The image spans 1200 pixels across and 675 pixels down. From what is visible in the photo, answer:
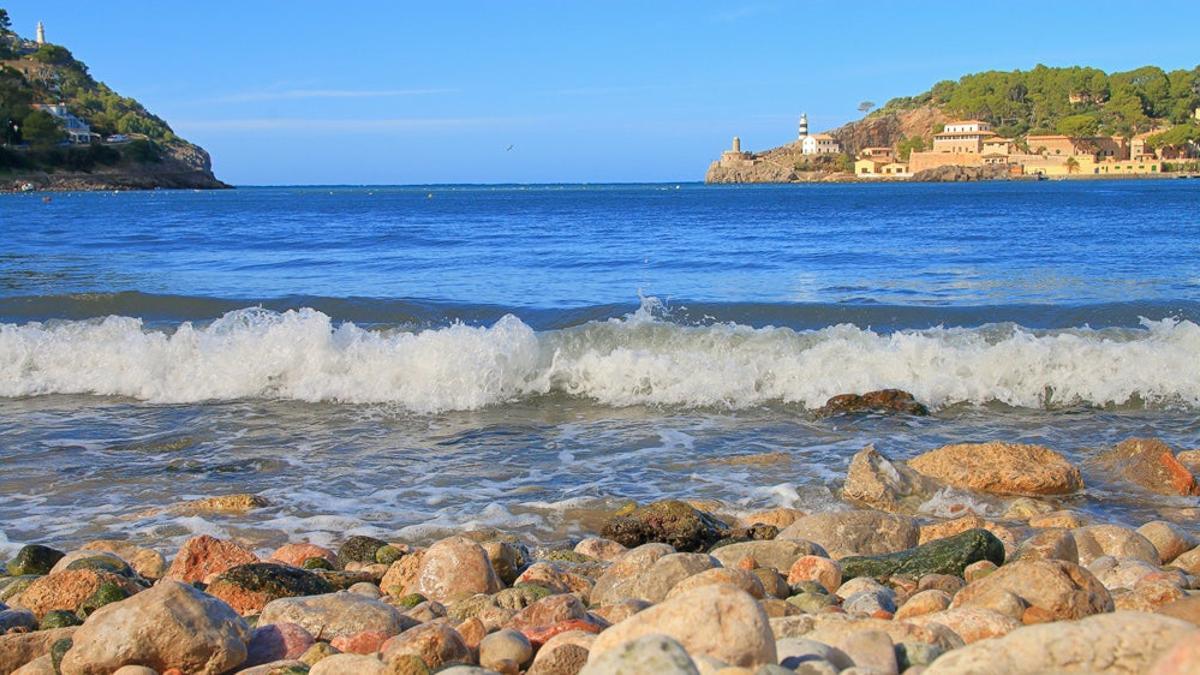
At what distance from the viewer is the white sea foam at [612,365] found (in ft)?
33.9

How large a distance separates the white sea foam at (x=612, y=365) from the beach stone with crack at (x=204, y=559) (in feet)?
15.3

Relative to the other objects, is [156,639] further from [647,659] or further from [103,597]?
[647,659]

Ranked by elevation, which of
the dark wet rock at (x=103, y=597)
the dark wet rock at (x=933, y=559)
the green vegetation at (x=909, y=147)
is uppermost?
the green vegetation at (x=909, y=147)

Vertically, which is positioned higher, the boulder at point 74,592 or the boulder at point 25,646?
the boulder at point 25,646

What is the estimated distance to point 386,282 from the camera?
19.7 metres

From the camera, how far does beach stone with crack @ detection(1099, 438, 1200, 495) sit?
6.90 meters

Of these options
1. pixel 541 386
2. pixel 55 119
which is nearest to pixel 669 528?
pixel 541 386

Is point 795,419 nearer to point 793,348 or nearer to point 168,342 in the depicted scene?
point 793,348

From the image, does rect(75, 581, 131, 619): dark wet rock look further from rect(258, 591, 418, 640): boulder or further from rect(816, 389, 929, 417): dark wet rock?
rect(816, 389, 929, 417): dark wet rock

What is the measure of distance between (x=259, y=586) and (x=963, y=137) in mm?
154031

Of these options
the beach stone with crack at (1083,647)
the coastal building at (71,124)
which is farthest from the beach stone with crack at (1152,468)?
the coastal building at (71,124)

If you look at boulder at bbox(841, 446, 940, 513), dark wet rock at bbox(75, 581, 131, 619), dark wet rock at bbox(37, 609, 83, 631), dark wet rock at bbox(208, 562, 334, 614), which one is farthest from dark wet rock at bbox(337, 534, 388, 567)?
boulder at bbox(841, 446, 940, 513)

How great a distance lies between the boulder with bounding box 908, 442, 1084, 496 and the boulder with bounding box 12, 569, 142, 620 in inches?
192

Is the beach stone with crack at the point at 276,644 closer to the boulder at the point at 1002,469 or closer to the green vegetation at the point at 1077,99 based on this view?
the boulder at the point at 1002,469
